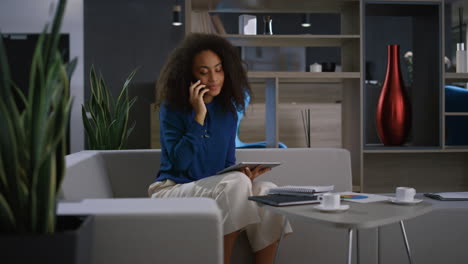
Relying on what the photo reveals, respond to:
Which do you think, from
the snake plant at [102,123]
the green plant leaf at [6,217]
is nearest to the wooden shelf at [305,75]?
the snake plant at [102,123]

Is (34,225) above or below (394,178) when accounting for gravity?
above

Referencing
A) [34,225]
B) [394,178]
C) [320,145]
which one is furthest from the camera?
[320,145]

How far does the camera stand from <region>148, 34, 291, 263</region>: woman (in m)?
2.10

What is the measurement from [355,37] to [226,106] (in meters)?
1.94

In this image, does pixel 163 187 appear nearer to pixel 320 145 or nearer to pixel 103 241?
pixel 103 241

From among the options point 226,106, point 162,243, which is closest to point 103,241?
point 162,243

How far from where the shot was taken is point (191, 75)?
98.8 inches

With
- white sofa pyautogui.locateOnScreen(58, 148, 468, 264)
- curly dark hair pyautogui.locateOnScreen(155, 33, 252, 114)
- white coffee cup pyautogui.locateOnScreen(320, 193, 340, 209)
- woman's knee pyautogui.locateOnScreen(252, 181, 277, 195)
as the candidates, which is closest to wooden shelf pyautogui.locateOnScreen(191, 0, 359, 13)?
curly dark hair pyautogui.locateOnScreen(155, 33, 252, 114)

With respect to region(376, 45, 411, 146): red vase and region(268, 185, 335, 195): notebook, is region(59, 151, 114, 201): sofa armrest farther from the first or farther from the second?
region(376, 45, 411, 146): red vase

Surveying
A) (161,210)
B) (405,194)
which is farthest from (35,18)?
(161,210)

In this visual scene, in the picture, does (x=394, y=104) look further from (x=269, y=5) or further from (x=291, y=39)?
(x=269, y=5)

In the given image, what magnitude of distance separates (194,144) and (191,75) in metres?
0.38

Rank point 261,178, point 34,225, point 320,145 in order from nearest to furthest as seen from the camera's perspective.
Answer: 1. point 34,225
2. point 261,178
3. point 320,145

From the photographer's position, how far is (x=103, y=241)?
1021 millimetres
